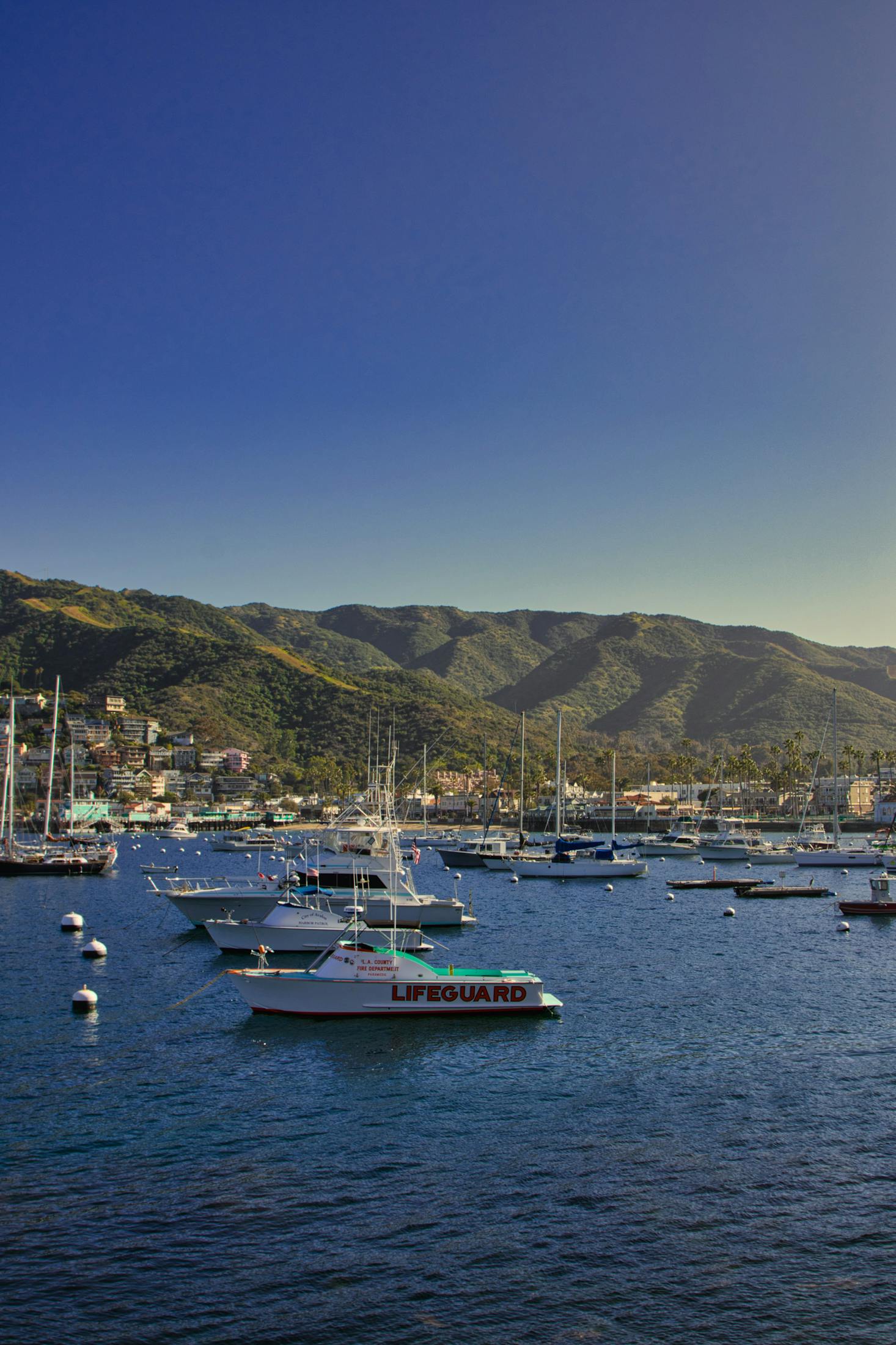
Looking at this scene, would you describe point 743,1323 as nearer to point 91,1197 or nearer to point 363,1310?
point 363,1310

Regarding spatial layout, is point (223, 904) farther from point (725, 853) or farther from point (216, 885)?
point (725, 853)

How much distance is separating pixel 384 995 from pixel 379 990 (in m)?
0.28

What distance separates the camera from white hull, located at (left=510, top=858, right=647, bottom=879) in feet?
320

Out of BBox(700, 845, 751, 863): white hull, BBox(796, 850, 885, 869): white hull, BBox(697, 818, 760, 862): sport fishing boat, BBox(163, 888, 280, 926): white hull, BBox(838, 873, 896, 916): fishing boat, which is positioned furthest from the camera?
Answer: BBox(697, 818, 760, 862): sport fishing boat

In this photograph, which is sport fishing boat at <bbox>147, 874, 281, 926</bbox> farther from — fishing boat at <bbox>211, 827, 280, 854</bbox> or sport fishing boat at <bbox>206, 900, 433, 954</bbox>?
fishing boat at <bbox>211, 827, 280, 854</bbox>

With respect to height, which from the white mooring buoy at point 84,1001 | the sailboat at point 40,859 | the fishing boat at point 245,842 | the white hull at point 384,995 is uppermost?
the white hull at point 384,995

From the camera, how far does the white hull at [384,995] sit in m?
33.9

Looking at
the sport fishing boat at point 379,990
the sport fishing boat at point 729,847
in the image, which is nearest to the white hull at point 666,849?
the sport fishing boat at point 729,847

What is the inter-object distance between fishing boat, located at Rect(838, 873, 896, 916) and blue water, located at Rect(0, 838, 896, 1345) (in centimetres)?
2759

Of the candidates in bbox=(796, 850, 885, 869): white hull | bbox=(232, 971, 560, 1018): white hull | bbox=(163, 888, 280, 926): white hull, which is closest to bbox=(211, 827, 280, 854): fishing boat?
bbox=(796, 850, 885, 869): white hull

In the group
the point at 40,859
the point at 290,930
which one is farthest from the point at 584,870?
the point at 290,930

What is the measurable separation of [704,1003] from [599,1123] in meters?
15.3

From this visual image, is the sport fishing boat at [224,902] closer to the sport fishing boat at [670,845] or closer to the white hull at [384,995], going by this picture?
the white hull at [384,995]

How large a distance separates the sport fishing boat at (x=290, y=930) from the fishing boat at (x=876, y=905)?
33.7m
